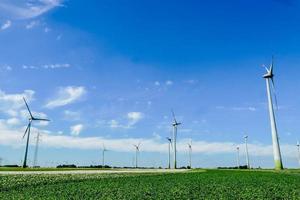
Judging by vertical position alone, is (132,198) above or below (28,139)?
below

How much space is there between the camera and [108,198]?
22.5 metres

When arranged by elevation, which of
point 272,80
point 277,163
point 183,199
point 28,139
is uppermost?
point 272,80

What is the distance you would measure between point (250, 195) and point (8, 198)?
51.4ft

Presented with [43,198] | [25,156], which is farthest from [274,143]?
[25,156]

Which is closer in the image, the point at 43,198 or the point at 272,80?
the point at 43,198

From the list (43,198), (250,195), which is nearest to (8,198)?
(43,198)

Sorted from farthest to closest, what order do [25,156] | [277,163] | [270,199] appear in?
1. [25,156]
2. [277,163]
3. [270,199]

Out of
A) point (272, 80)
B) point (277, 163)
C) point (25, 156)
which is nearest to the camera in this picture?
point (277, 163)

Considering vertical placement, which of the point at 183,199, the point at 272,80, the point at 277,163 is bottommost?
the point at 183,199

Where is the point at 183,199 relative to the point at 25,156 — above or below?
below

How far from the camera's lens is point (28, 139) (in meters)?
124

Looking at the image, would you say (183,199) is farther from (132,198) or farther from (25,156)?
(25,156)

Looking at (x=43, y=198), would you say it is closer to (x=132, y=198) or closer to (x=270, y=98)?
(x=132, y=198)

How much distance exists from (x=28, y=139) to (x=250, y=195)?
367ft
